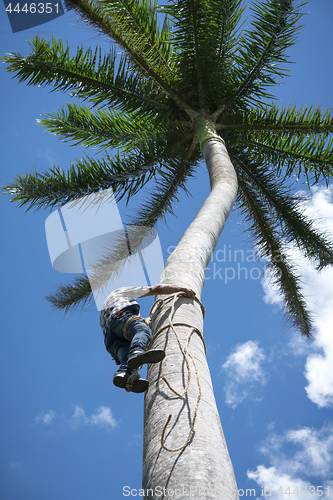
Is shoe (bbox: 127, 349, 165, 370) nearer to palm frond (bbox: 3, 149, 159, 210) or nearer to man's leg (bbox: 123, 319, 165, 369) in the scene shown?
man's leg (bbox: 123, 319, 165, 369)

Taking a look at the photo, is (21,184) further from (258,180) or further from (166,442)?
(166,442)

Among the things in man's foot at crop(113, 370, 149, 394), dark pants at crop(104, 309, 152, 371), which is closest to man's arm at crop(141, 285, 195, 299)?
dark pants at crop(104, 309, 152, 371)

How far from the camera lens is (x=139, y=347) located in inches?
104

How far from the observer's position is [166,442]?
1854mm

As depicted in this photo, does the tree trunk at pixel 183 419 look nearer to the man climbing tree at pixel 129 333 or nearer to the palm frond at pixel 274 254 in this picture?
the man climbing tree at pixel 129 333

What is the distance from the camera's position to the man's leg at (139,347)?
92.1 inches

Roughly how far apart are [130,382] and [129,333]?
0.57 m

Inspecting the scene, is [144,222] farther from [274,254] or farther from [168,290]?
[168,290]

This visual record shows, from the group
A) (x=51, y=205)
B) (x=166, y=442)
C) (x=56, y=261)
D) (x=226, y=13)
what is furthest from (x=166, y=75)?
(x=166, y=442)

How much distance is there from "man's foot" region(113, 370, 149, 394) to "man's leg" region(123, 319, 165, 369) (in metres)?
0.09

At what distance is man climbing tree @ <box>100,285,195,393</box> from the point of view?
8.07 feet

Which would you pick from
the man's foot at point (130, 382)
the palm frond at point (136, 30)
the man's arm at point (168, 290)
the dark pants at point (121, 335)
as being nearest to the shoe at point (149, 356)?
the man's foot at point (130, 382)

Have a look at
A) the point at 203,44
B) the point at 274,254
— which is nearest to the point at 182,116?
the point at 203,44

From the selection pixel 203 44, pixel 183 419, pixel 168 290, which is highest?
pixel 203 44
